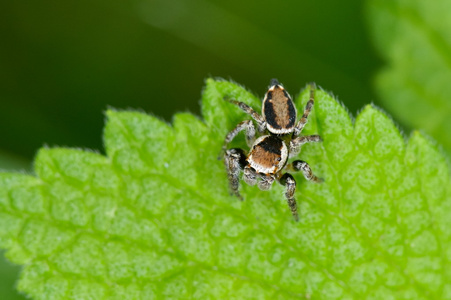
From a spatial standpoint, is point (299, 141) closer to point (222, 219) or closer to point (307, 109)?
point (307, 109)

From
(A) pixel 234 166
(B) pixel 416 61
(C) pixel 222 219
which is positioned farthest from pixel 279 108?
(B) pixel 416 61

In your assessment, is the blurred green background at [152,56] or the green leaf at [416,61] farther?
the blurred green background at [152,56]

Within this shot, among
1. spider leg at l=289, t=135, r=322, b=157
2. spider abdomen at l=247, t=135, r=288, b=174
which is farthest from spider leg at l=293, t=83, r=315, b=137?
spider abdomen at l=247, t=135, r=288, b=174

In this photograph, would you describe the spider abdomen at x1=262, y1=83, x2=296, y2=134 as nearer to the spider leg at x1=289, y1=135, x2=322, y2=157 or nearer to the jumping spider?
the jumping spider

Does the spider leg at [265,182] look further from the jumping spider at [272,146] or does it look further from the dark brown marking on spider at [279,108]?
the dark brown marking on spider at [279,108]

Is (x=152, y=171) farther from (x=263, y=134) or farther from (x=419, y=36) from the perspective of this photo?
(x=419, y=36)

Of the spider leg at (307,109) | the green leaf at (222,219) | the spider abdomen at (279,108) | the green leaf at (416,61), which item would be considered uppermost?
the green leaf at (416,61)

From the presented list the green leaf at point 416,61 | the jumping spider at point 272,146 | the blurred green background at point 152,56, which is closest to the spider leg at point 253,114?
the jumping spider at point 272,146
